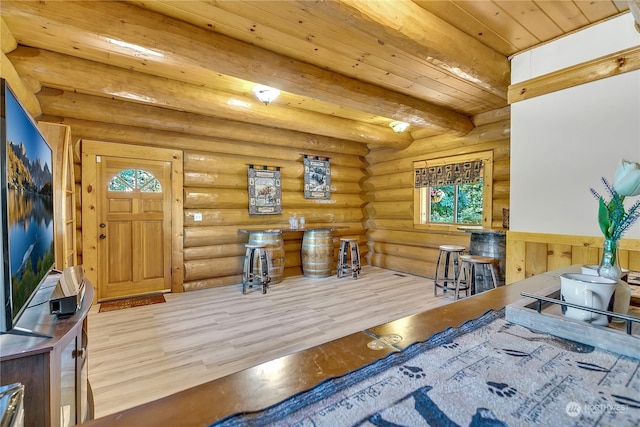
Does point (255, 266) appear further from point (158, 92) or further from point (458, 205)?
point (458, 205)

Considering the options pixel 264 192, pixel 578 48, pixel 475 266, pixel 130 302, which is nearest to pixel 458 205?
pixel 475 266

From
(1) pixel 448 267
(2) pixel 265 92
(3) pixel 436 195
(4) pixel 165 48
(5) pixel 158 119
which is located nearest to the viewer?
(4) pixel 165 48

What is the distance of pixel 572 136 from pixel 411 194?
307cm

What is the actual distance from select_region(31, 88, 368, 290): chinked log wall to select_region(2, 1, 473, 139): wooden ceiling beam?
2.93ft

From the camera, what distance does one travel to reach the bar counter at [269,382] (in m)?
0.52

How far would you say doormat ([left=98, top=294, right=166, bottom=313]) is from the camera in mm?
3662

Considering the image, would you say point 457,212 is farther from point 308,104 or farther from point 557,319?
point 557,319

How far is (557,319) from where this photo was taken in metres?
0.85

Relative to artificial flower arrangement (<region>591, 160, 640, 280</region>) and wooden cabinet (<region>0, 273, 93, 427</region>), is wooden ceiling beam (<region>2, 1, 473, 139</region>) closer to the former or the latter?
wooden cabinet (<region>0, 273, 93, 427</region>)

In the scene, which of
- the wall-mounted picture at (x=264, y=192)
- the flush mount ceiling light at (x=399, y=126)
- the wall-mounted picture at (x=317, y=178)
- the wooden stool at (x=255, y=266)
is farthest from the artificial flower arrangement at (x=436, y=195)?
the wooden stool at (x=255, y=266)

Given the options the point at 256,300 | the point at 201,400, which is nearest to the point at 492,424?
the point at 201,400

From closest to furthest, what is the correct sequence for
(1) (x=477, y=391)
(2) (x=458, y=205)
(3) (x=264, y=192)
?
(1) (x=477, y=391) → (2) (x=458, y=205) → (3) (x=264, y=192)

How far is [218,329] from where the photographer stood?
298 cm

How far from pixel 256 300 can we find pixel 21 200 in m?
3.14
